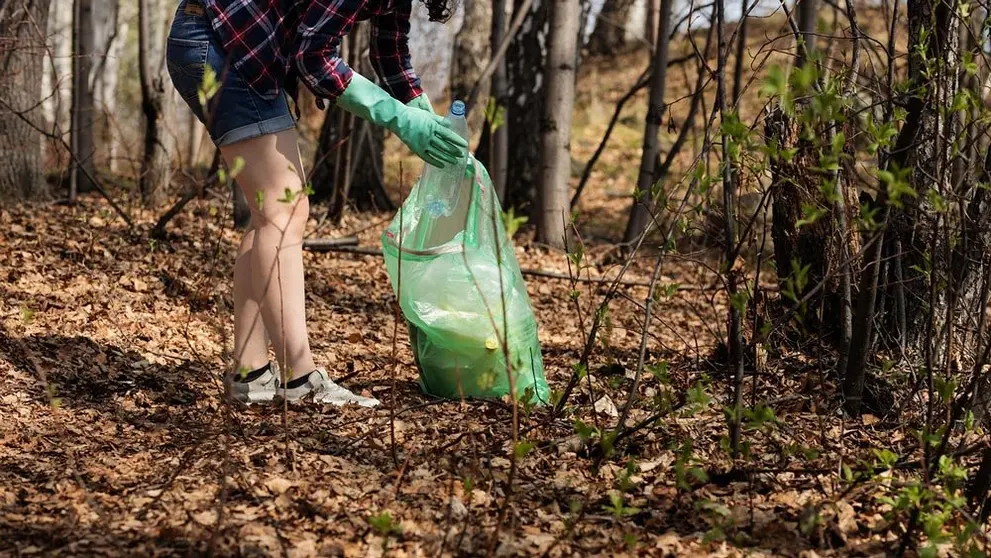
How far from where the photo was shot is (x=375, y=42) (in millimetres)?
3020

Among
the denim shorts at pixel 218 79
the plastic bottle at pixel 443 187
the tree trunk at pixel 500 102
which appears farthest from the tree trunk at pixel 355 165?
the denim shorts at pixel 218 79

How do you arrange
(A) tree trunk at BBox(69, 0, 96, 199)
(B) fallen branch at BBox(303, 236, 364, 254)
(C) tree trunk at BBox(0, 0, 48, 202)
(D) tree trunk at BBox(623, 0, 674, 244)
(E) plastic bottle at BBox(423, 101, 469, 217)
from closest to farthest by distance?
(E) plastic bottle at BBox(423, 101, 469, 217) < (C) tree trunk at BBox(0, 0, 48, 202) < (B) fallen branch at BBox(303, 236, 364, 254) < (D) tree trunk at BBox(623, 0, 674, 244) < (A) tree trunk at BBox(69, 0, 96, 199)

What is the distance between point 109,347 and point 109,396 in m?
0.49

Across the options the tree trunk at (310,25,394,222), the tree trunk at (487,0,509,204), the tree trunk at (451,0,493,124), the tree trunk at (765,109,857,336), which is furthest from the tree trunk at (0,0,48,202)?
the tree trunk at (451,0,493,124)

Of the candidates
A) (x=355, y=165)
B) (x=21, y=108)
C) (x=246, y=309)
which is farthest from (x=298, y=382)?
(x=355, y=165)

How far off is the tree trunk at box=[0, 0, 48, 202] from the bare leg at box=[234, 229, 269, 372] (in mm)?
2666

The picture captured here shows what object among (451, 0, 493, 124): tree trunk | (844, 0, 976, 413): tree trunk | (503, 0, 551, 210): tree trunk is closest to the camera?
(844, 0, 976, 413): tree trunk

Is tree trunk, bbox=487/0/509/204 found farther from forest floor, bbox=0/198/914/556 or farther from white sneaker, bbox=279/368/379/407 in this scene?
white sneaker, bbox=279/368/379/407

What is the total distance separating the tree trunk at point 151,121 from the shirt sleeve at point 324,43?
318cm

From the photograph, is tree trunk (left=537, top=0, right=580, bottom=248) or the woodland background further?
tree trunk (left=537, top=0, right=580, bottom=248)

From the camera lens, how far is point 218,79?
2.69 meters

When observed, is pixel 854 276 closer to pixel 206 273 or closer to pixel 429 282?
pixel 429 282

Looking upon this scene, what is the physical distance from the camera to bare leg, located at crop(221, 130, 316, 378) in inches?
108

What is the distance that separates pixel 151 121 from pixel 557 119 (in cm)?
241
